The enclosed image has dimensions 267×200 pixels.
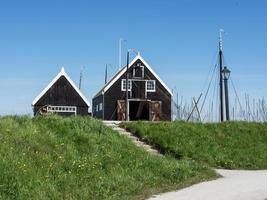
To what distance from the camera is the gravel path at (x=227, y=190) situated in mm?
13805

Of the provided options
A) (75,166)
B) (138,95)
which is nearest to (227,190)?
(75,166)

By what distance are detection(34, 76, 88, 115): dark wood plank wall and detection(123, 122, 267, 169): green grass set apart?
A: 23.9 m

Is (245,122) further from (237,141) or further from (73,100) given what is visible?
(73,100)

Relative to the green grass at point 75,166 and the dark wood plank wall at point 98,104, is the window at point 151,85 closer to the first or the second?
the dark wood plank wall at point 98,104

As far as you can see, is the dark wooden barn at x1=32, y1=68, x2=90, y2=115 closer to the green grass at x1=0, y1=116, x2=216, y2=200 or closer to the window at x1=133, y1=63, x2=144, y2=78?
the window at x1=133, y1=63, x2=144, y2=78

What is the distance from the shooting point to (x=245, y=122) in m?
31.3

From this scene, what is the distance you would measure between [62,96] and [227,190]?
36836 millimetres

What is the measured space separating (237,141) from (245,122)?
184 inches

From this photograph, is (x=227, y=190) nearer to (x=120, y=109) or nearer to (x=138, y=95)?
(x=120, y=109)

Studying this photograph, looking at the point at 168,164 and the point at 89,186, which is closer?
the point at 89,186

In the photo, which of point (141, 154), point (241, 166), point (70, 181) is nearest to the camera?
point (70, 181)

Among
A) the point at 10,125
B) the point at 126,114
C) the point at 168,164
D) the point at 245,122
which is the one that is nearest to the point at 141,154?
the point at 168,164

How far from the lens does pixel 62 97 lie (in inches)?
1999

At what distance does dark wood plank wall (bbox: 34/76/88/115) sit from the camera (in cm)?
5066
